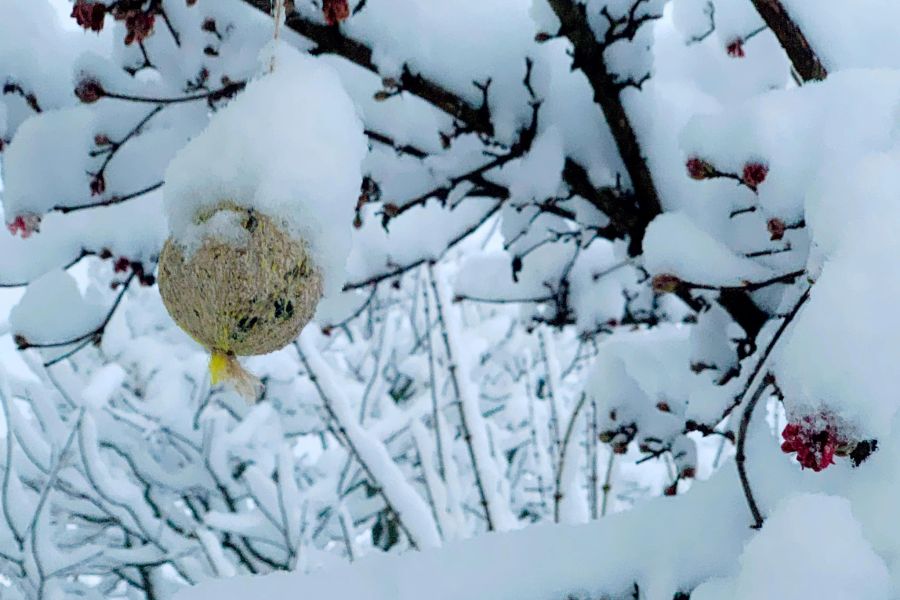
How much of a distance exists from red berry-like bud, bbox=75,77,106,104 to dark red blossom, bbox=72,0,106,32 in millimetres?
259

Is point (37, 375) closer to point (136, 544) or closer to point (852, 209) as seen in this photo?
point (136, 544)

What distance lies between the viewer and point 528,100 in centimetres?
153

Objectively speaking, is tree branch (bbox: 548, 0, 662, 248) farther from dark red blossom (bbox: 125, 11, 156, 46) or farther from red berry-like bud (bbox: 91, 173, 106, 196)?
Answer: red berry-like bud (bbox: 91, 173, 106, 196)

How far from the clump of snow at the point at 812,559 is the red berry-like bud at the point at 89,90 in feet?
3.86

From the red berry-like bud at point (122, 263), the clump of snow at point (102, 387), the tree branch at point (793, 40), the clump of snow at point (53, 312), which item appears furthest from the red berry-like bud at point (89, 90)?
the clump of snow at point (102, 387)

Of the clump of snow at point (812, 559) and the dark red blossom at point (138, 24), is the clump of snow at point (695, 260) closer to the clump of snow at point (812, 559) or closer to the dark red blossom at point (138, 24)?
the clump of snow at point (812, 559)

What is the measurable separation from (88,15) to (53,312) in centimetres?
76

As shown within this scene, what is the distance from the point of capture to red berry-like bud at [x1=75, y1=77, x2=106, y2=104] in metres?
1.31

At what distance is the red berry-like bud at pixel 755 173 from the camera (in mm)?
948

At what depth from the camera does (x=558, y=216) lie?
1816mm

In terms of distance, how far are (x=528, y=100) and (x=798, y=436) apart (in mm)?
1025

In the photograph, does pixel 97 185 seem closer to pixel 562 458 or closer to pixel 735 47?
pixel 735 47

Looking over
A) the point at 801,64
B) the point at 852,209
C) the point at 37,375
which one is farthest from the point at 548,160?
the point at 37,375

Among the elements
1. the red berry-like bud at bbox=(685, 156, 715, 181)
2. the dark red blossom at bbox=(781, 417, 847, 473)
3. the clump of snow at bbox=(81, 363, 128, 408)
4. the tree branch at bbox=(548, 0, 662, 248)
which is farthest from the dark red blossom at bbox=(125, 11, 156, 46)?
the clump of snow at bbox=(81, 363, 128, 408)
